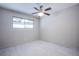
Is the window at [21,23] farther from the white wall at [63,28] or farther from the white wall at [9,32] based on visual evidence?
the white wall at [63,28]

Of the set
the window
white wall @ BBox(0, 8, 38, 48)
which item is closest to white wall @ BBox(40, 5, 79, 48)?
the window

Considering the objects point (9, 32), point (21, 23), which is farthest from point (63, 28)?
point (9, 32)

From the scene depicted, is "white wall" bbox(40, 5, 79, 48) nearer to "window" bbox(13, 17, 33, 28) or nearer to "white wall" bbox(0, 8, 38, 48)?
"window" bbox(13, 17, 33, 28)

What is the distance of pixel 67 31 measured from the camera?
3111mm

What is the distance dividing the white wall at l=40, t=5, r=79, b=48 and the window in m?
0.97

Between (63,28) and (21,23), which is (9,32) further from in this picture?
(63,28)

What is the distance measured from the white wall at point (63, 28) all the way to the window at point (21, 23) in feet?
3.19

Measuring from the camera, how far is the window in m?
3.41

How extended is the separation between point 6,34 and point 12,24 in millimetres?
558

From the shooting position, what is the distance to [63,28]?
3.29 m

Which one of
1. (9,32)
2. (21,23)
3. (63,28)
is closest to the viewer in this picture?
(9,32)

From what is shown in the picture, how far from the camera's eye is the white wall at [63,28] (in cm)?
285

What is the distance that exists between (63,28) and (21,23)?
7.42ft

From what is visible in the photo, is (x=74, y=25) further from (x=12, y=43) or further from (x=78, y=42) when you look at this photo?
(x=12, y=43)
